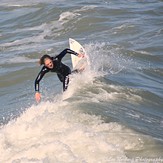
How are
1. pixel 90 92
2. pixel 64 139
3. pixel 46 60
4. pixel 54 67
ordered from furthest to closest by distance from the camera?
pixel 90 92 < pixel 54 67 < pixel 46 60 < pixel 64 139

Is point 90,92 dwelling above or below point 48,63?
below

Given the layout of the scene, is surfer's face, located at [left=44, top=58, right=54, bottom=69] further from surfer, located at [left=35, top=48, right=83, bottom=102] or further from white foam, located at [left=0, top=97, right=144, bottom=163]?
white foam, located at [left=0, top=97, right=144, bottom=163]

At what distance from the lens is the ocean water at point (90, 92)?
8297mm

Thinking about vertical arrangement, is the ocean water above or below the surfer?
below

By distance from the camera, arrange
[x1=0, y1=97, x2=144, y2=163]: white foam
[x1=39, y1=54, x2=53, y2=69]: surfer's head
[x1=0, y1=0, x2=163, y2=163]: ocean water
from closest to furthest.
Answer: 1. [x1=0, y1=97, x2=144, y2=163]: white foam
2. [x1=0, y1=0, x2=163, y2=163]: ocean water
3. [x1=39, y1=54, x2=53, y2=69]: surfer's head

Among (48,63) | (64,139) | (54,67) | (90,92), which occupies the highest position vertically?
(48,63)

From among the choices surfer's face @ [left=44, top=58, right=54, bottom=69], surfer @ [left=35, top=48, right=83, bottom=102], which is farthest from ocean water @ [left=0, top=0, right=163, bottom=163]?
surfer's face @ [left=44, top=58, right=54, bottom=69]

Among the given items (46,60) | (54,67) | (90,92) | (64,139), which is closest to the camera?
(64,139)

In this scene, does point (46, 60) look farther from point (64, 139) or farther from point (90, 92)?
point (64, 139)

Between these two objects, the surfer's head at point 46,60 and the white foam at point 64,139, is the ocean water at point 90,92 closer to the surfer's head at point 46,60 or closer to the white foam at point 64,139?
the white foam at point 64,139

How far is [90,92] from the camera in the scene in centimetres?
1246

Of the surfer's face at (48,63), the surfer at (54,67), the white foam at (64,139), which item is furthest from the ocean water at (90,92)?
the surfer's face at (48,63)

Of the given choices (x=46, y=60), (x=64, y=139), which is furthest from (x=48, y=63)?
(x=64, y=139)

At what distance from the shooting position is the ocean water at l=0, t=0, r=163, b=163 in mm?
8297
